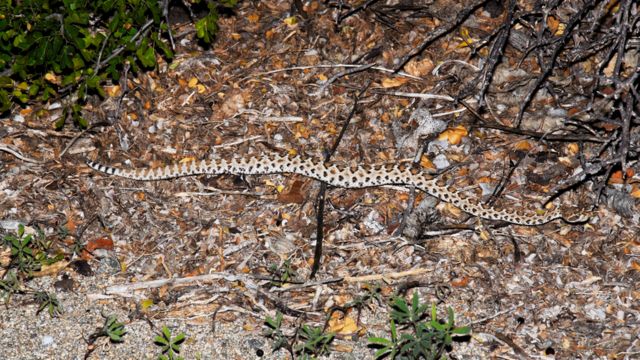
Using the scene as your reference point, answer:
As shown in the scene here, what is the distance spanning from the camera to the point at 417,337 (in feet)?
20.4

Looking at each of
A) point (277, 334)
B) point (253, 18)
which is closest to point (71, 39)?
point (253, 18)

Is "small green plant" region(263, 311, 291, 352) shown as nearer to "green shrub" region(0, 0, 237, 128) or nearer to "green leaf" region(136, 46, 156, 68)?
"green shrub" region(0, 0, 237, 128)

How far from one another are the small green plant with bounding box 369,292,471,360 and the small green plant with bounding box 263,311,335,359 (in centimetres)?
44

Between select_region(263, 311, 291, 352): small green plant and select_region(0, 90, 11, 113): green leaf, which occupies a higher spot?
select_region(0, 90, 11, 113): green leaf

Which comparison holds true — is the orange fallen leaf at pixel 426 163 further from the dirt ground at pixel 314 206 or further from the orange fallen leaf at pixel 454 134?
the orange fallen leaf at pixel 454 134

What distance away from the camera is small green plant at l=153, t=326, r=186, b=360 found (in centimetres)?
652

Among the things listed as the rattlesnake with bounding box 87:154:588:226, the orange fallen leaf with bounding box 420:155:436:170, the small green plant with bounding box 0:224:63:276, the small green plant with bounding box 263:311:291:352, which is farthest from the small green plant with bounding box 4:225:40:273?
the orange fallen leaf with bounding box 420:155:436:170

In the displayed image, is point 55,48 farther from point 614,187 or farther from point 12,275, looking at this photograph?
point 614,187

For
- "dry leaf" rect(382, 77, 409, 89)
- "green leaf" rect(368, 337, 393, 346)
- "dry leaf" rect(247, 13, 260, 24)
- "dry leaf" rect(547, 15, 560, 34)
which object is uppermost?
"dry leaf" rect(547, 15, 560, 34)

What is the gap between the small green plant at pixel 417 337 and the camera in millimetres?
6195

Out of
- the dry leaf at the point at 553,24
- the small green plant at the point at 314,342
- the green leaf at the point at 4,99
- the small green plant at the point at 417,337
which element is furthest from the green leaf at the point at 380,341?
the dry leaf at the point at 553,24

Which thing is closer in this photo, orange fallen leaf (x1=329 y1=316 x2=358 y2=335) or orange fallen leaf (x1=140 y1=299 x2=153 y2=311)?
orange fallen leaf (x1=329 y1=316 x2=358 y2=335)

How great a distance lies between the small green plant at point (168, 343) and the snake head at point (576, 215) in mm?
4066

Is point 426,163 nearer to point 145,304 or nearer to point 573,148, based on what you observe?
point 573,148
